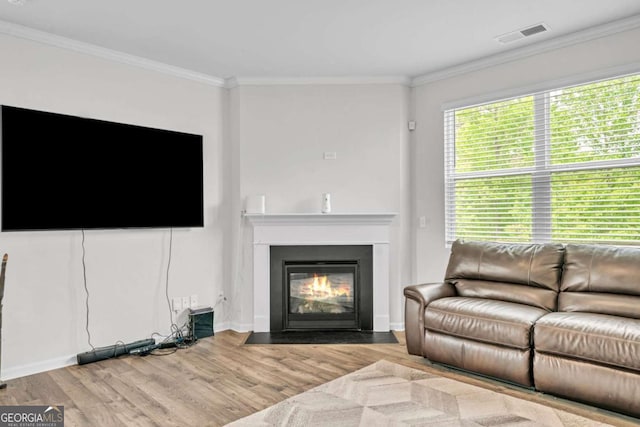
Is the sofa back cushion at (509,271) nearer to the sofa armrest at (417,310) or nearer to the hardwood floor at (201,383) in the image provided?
the sofa armrest at (417,310)

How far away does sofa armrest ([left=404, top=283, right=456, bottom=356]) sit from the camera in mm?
3311

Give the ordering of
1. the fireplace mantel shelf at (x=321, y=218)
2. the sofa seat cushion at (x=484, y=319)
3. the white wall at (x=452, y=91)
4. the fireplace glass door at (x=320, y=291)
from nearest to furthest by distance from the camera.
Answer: the sofa seat cushion at (x=484, y=319) < the white wall at (x=452, y=91) < the fireplace mantel shelf at (x=321, y=218) < the fireplace glass door at (x=320, y=291)

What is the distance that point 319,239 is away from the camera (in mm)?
4305

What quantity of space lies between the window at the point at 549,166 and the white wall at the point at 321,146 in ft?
2.01

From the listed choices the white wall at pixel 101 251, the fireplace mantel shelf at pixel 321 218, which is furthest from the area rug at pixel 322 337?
the fireplace mantel shelf at pixel 321 218

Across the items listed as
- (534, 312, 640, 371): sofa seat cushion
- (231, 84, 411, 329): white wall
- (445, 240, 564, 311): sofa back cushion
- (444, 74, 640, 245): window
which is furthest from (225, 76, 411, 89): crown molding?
(534, 312, 640, 371): sofa seat cushion

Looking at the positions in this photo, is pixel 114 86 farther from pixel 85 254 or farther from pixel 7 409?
pixel 7 409

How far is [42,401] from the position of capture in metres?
2.72

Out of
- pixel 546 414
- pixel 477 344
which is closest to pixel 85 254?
pixel 477 344

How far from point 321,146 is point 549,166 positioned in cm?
213

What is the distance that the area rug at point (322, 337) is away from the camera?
3939 millimetres

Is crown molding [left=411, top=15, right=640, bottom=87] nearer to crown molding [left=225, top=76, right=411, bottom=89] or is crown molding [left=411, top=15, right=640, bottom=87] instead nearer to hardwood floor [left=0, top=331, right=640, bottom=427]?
crown molding [left=225, top=76, right=411, bottom=89]

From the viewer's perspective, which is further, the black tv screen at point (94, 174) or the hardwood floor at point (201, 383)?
the black tv screen at point (94, 174)

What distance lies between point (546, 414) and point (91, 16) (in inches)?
155
